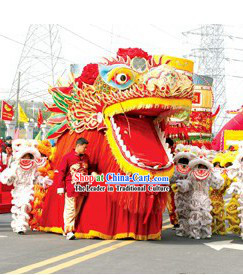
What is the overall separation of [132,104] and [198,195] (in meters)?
1.88

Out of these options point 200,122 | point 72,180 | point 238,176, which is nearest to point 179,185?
point 238,176

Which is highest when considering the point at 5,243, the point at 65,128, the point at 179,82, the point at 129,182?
the point at 179,82

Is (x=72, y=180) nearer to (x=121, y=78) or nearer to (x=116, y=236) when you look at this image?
(x=116, y=236)

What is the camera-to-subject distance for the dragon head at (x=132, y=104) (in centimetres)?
925

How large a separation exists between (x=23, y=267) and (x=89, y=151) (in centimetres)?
320

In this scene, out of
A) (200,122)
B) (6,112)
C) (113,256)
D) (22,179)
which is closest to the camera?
(113,256)

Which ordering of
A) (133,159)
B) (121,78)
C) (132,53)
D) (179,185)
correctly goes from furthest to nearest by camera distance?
(179,185)
(132,53)
(121,78)
(133,159)

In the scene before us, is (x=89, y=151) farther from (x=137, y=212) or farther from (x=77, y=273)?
Answer: (x=77, y=273)

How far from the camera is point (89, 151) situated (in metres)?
9.92

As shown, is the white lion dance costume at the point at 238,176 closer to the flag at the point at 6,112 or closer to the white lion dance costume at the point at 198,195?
the white lion dance costume at the point at 198,195

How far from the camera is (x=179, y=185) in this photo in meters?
10.1

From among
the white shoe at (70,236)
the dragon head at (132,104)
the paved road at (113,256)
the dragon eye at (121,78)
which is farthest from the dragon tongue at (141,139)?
the white shoe at (70,236)

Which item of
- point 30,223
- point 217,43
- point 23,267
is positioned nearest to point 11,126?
point 30,223

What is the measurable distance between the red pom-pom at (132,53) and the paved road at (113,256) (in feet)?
9.17
